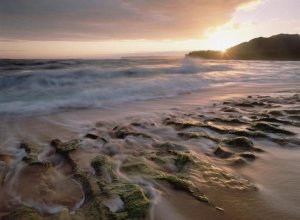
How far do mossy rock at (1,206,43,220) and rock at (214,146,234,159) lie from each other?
6.86 ft

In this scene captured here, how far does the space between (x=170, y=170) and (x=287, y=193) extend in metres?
1.11

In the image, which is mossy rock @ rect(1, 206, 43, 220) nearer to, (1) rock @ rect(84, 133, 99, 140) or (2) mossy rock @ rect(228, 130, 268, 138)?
(1) rock @ rect(84, 133, 99, 140)

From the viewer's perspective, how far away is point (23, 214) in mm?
1941

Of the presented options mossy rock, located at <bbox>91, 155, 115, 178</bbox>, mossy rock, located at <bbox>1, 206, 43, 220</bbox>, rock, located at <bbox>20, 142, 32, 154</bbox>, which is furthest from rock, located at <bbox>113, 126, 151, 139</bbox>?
mossy rock, located at <bbox>1, 206, 43, 220</bbox>

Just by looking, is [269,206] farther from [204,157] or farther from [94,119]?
[94,119]

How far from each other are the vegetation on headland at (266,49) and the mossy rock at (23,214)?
74.2 m

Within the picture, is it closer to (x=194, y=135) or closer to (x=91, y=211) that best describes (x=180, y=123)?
(x=194, y=135)

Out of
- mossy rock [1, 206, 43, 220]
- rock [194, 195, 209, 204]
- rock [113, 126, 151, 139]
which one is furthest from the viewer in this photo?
rock [113, 126, 151, 139]

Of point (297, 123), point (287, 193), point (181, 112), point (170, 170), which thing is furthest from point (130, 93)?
point (287, 193)

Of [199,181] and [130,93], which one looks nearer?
[199,181]

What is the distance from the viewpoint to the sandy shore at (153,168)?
6.81ft

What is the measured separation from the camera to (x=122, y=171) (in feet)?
8.96

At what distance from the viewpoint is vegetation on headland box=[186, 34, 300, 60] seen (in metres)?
74.6

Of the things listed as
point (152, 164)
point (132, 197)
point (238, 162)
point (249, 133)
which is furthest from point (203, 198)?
point (249, 133)
